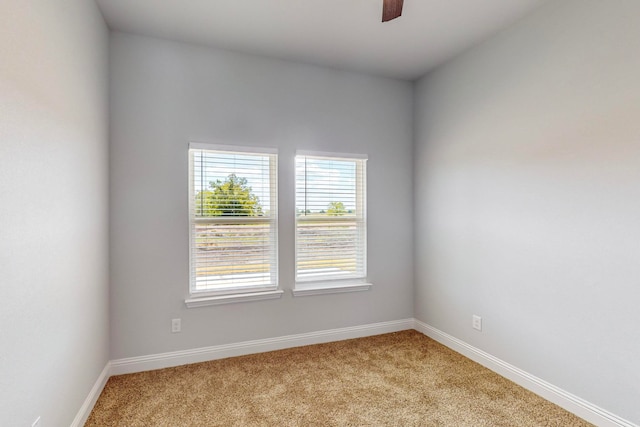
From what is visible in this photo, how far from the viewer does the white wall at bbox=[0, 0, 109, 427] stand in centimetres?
130

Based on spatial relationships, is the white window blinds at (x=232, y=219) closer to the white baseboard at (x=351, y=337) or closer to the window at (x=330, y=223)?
the window at (x=330, y=223)

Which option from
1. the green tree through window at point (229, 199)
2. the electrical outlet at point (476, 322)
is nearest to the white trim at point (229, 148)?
the green tree through window at point (229, 199)

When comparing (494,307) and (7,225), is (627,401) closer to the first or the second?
(494,307)

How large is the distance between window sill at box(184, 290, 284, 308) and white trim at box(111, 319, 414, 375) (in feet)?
1.30

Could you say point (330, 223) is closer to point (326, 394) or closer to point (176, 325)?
point (326, 394)

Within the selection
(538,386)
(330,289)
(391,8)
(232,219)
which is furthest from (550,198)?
(232,219)

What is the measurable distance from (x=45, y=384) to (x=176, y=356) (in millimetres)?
1319

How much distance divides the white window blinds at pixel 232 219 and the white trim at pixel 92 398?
86 centimetres

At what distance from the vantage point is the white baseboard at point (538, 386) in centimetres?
201

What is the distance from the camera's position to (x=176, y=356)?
2824 mm

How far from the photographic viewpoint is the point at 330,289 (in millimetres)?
3328

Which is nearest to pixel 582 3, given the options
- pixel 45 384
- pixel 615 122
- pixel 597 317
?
pixel 615 122

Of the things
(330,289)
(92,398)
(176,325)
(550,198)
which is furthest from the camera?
(330,289)

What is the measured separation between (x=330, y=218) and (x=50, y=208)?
2301mm
